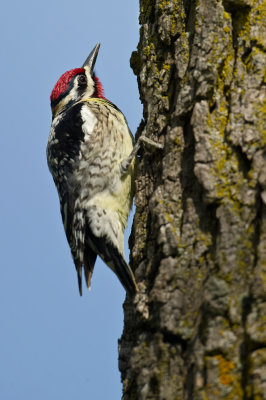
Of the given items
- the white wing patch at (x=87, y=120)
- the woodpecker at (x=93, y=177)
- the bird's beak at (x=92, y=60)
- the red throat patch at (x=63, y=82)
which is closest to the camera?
the woodpecker at (x=93, y=177)

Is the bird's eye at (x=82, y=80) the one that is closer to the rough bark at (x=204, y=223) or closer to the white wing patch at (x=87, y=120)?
the white wing patch at (x=87, y=120)

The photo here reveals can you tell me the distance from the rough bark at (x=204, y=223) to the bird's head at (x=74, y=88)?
1872 millimetres

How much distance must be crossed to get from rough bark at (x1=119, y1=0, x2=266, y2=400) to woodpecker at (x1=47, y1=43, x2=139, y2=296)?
0.70 metres

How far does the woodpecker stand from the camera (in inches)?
130

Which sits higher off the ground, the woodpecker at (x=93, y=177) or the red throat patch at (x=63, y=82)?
the red throat patch at (x=63, y=82)

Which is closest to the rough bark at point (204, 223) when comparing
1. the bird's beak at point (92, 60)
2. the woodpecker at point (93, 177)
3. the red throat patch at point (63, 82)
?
the woodpecker at point (93, 177)

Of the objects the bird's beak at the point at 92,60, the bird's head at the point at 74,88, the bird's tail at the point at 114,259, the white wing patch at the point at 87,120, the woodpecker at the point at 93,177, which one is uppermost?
the bird's beak at the point at 92,60

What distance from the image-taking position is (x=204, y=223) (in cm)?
203

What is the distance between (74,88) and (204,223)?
2.77 m

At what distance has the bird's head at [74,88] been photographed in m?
4.40

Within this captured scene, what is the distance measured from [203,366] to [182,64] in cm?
144

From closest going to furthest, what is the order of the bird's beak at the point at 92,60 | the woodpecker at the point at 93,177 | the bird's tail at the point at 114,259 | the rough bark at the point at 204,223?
the rough bark at the point at 204,223
the bird's tail at the point at 114,259
the woodpecker at the point at 93,177
the bird's beak at the point at 92,60

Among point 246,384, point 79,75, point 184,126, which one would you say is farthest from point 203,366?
point 79,75

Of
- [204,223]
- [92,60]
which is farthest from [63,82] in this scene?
[204,223]
